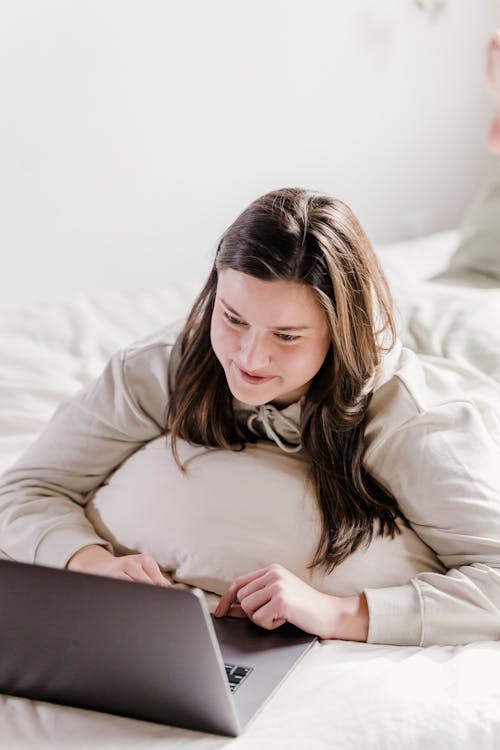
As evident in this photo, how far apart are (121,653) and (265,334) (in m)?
0.35

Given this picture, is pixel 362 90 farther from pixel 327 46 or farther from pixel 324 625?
pixel 324 625

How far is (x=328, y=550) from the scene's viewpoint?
116 centimetres

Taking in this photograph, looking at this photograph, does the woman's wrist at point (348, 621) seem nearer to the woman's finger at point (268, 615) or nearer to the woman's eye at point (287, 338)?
the woman's finger at point (268, 615)

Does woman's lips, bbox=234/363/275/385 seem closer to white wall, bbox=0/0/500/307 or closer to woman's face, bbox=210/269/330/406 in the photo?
woman's face, bbox=210/269/330/406

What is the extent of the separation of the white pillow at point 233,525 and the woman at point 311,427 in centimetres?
2

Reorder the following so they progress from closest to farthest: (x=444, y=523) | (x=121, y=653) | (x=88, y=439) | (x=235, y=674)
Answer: (x=121, y=653)
(x=235, y=674)
(x=444, y=523)
(x=88, y=439)

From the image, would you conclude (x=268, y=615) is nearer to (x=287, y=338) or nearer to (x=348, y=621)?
(x=348, y=621)

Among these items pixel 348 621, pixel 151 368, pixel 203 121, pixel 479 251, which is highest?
pixel 203 121

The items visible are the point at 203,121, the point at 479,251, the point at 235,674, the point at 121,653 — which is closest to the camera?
the point at 121,653

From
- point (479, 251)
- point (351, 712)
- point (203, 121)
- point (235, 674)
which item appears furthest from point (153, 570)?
point (203, 121)

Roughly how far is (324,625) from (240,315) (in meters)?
0.33

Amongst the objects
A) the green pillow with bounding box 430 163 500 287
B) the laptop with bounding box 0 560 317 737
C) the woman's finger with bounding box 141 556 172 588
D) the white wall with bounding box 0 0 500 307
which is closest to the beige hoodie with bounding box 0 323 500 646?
the woman's finger with bounding box 141 556 172 588

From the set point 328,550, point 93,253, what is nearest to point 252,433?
point 328,550

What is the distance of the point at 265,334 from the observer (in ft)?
3.58
